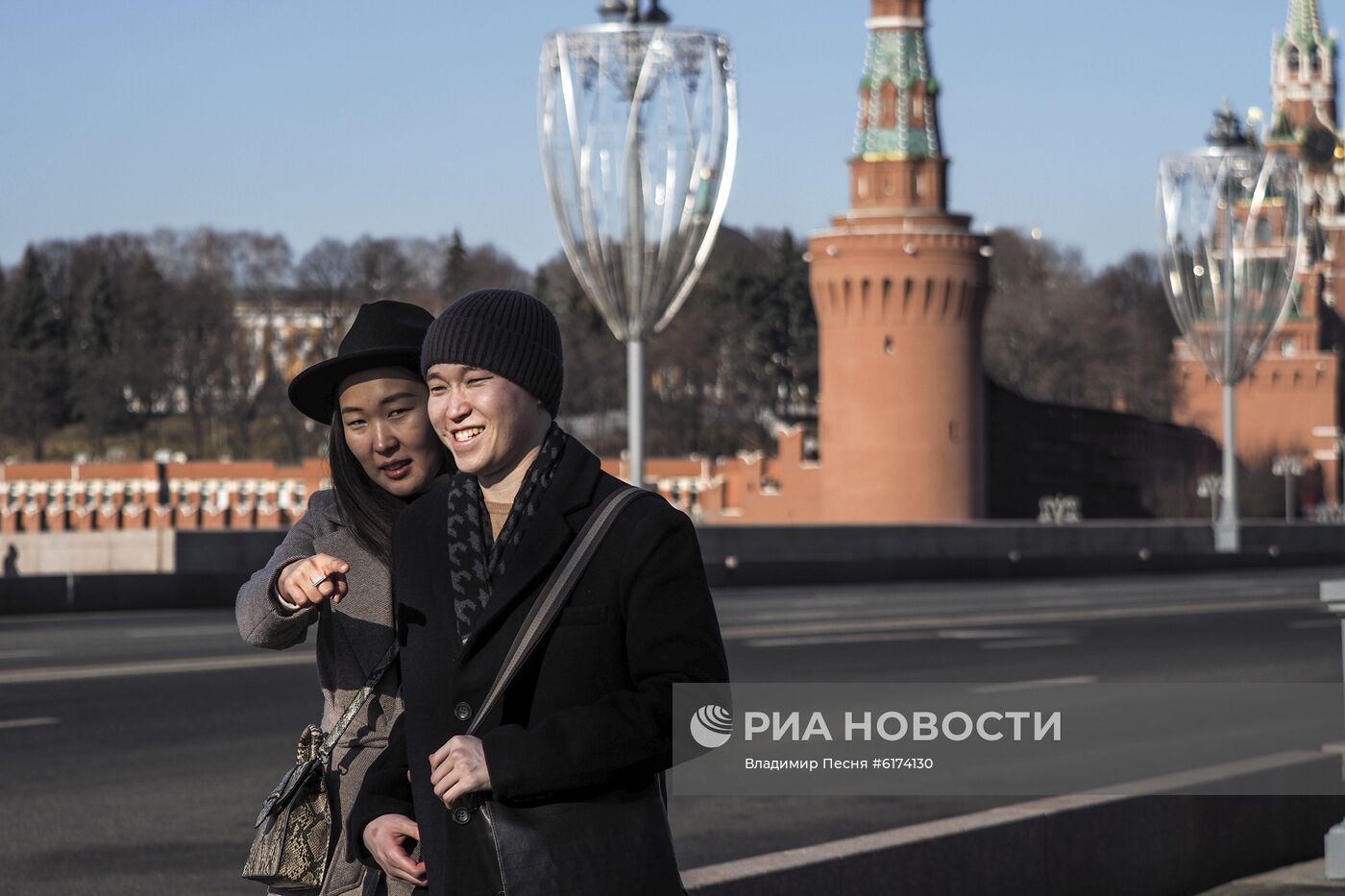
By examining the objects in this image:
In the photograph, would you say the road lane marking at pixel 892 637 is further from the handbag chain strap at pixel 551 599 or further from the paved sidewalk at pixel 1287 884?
the handbag chain strap at pixel 551 599

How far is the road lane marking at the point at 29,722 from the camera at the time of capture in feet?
41.9

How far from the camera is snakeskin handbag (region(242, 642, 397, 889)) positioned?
12.6ft

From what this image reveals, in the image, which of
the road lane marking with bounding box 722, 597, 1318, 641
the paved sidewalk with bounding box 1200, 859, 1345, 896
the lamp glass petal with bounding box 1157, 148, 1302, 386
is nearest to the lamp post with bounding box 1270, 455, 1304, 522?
the lamp glass petal with bounding box 1157, 148, 1302, 386

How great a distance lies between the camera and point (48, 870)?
26.9ft

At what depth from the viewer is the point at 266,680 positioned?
15.9 m

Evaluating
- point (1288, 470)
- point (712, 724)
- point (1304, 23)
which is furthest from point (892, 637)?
point (1304, 23)

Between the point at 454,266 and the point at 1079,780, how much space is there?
373 ft

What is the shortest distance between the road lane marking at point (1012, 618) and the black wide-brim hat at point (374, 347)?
641 inches

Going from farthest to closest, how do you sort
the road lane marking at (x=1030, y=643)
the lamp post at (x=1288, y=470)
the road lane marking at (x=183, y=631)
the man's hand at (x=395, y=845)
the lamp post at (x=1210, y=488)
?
the lamp post at (x=1288, y=470) < the lamp post at (x=1210, y=488) < the road lane marking at (x=183, y=631) < the road lane marking at (x=1030, y=643) < the man's hand at (x=395, y=845)

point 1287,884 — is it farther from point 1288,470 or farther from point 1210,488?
point 1288,470

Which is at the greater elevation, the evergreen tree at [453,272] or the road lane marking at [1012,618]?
the evergreen tree at [453,272]

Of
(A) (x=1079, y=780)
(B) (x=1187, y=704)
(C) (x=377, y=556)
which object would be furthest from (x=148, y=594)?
(C) (x=377, y=556)

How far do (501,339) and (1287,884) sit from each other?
17.3ft

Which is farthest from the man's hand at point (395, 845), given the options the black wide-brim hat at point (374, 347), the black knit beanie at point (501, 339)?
the black wide-brim hat at point (374, 347)
